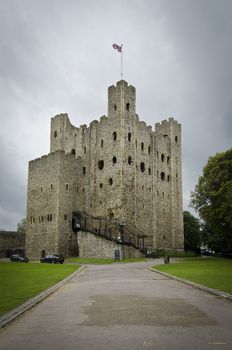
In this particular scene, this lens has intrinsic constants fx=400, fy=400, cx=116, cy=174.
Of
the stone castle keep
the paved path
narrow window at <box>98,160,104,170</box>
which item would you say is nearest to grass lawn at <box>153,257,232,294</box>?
the paved path

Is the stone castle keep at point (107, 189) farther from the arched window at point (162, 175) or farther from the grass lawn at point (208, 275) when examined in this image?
the grass lawn at point (208, 275)

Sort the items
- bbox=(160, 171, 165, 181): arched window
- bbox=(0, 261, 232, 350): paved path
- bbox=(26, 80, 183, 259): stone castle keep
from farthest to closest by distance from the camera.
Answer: bbox=(160, 171, 165, 181): arched window, bbox=(26, 80, 183, 259): stone castle keep, bbox=(0, 261, 232, 350): paved path

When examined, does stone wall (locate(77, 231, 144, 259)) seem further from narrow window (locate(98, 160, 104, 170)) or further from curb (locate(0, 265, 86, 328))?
curb (locate(0, 265, 86, 328))

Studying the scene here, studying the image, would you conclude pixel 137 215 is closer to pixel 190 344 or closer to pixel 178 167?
pixel 178 167

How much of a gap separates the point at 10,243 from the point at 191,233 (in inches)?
1277

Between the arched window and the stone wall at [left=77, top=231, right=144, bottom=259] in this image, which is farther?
the arched window

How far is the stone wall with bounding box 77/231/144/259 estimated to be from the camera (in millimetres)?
48312

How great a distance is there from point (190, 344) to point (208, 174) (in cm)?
3966

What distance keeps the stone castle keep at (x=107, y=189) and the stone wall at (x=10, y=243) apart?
7638 mm

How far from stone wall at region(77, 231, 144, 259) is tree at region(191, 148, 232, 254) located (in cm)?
998

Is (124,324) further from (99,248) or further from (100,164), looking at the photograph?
(100,164)

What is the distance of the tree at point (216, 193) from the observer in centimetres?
4041

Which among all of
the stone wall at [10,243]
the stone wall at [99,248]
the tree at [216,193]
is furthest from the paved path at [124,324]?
the stone wall at [10,243]

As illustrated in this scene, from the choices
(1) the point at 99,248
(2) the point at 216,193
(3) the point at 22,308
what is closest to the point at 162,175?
(1) the point at 99,248
